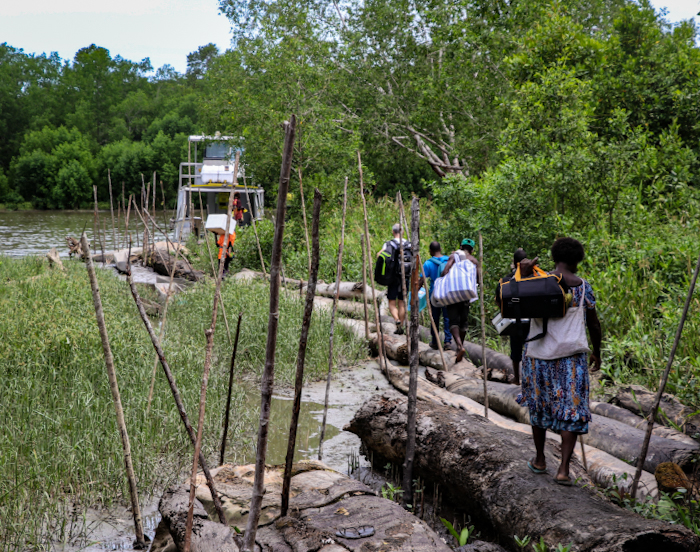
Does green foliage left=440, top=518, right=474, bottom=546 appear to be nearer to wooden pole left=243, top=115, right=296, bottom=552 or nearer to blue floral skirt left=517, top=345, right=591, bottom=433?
blue floral skirt left=517, top=345, right=591, bottom=433

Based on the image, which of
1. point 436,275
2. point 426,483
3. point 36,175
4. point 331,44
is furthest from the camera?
point 36,175

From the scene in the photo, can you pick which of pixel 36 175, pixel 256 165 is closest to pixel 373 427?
pixel 256 165

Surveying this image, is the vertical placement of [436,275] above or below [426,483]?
above

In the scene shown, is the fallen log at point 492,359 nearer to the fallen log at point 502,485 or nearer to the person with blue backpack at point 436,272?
the person with blue backpack at point 436,272

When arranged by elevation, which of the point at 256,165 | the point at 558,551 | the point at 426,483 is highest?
the point at 256,165

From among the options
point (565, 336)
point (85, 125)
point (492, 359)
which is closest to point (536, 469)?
point (565, 336)

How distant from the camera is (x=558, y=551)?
7.45ft

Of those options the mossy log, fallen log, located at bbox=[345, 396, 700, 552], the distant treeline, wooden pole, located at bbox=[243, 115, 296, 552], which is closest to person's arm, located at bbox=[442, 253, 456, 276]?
the mossy log

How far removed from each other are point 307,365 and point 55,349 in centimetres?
232

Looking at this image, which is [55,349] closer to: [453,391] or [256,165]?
[453,391]

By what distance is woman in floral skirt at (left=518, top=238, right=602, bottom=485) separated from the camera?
9.38 feet

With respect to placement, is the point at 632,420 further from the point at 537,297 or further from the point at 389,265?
the point at 389,265

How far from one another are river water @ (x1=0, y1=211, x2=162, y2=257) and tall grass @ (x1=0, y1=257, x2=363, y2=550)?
301 inches

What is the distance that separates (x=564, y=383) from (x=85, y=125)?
51466 mm
